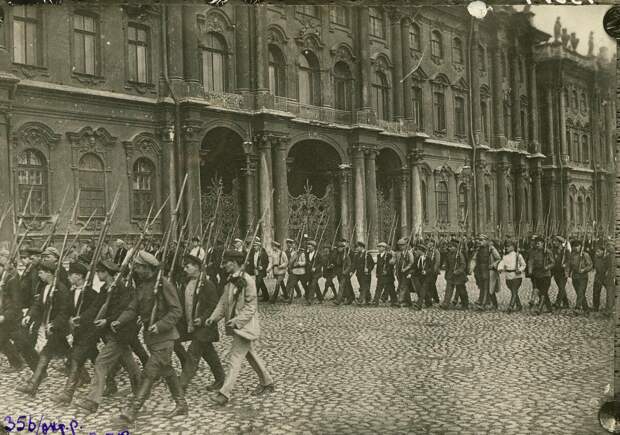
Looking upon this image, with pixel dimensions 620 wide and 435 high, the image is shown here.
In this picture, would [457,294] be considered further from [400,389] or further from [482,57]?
[400,389]

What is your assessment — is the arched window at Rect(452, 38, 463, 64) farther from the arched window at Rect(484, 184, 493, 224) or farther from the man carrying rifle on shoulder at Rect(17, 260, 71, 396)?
the man carrying rifle on shoulder at Rect(17, 260, 71, 396)

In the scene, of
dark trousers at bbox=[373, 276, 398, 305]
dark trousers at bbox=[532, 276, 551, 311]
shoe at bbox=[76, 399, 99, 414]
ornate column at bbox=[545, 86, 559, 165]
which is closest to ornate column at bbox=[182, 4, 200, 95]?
shoe at bbox=[76, 399, 99, 414]

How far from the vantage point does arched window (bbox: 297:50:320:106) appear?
27.2 ft

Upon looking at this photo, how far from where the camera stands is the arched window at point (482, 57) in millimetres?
7033

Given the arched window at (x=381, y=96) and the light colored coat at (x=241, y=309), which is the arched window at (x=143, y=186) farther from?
the arched window at (x=381, y=96)

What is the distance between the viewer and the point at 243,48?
26.8 ft

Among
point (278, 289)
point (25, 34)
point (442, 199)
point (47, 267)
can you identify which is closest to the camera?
point (47, 267)

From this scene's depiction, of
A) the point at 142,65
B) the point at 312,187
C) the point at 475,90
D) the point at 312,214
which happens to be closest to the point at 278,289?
the point at 312,214

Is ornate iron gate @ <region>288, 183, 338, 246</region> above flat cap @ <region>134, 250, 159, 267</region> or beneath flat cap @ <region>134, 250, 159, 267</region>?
above

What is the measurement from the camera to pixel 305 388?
19.6ft

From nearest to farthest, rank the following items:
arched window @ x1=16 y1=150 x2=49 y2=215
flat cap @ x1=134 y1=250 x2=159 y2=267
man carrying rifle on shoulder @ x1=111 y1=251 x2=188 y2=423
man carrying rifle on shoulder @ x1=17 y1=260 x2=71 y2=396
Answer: man carrying rifle on shoulder @ x1=111 y1=251 x2=188 y2=423
flat cap @ x1=134 y1=250 x2=159 y2=267
man carrying rifle on shoulder @ x1=17 y1=260 x2=71 y2=396
arched window @ x1=16 y1=150 x2=49 y2=215

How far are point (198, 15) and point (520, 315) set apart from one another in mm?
6761

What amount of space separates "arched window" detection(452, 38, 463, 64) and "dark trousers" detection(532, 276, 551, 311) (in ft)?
13.9

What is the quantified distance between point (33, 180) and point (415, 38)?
484 cm
